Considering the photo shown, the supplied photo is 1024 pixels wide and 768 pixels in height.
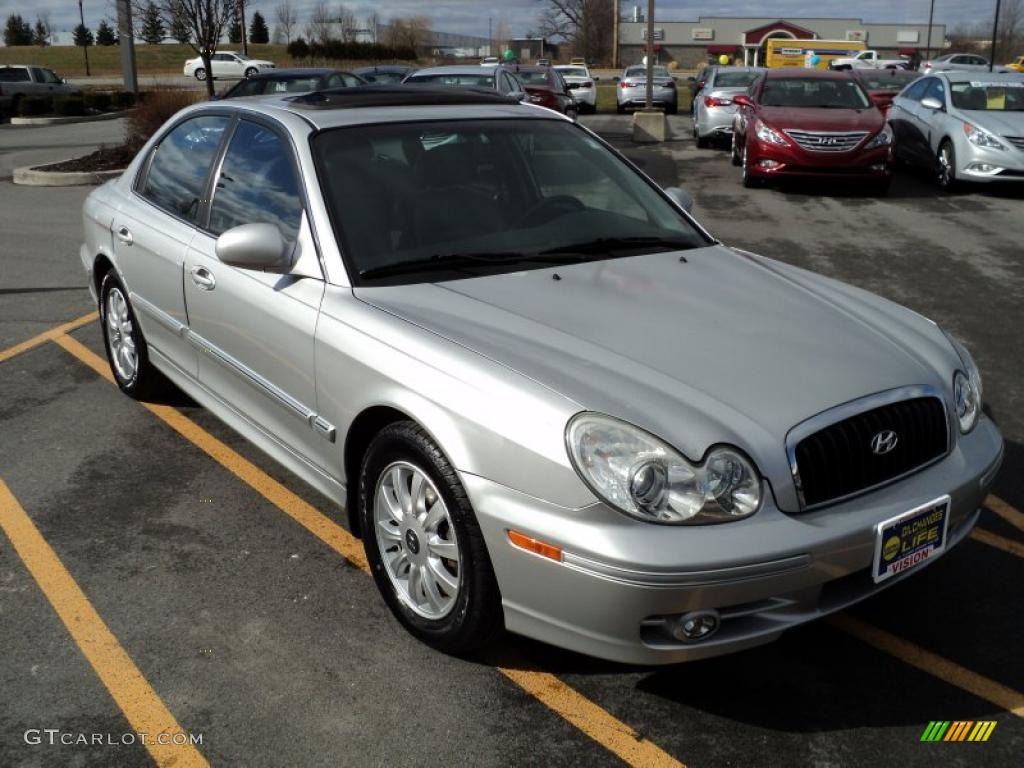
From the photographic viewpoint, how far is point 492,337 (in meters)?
3.20

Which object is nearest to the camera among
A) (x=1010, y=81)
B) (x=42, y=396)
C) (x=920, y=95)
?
(x=42, y=396)

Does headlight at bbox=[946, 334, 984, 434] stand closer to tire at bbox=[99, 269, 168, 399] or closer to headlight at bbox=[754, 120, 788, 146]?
tire at bbox=[99, 269, 168, 399]

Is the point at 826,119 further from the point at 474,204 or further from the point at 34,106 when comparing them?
the point at 34,106

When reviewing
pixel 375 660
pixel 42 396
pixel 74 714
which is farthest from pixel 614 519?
pixel 42 396

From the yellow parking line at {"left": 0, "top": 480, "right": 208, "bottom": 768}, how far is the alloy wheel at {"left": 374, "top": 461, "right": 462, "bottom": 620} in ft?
2.64

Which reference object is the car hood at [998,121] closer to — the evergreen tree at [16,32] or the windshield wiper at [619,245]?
A: the windshield wiper at [619,245]

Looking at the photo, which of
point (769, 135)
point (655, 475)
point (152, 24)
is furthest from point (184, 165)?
point (152, 24)

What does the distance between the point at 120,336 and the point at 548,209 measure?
108 inches

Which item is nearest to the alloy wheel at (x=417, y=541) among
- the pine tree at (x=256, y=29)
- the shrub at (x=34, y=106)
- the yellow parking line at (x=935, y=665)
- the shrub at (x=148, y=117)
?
the yellow parking line at (x=935, y=665)

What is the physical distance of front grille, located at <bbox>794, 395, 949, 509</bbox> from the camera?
2.87 metres

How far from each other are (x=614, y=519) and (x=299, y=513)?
207 cm

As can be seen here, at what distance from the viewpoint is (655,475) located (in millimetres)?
2730

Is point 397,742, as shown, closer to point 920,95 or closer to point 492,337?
point 492,337

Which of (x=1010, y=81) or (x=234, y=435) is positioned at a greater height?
(x=1010, y=81)
